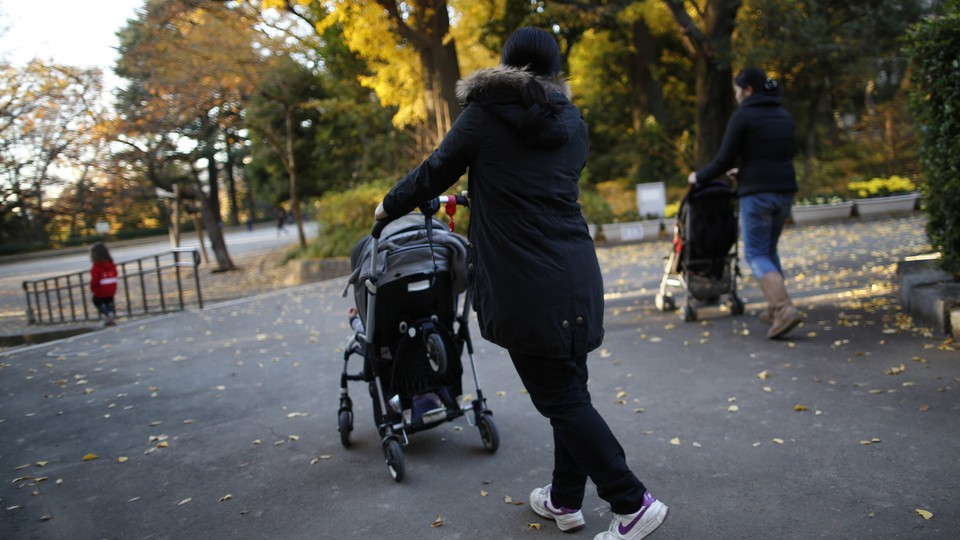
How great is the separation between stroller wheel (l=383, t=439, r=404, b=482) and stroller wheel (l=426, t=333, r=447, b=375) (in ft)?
1.47

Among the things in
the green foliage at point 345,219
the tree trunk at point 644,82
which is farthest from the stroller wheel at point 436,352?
the tree trunk at point 644,82

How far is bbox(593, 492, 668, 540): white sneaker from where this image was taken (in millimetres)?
2910

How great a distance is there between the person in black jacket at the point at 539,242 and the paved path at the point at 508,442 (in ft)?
1.72

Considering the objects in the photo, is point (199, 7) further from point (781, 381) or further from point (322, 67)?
point (781, 381)

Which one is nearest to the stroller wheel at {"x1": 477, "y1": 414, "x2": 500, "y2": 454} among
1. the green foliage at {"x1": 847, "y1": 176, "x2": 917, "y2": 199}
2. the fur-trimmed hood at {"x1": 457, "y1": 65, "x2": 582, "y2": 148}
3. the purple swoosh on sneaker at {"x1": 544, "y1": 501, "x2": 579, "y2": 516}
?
the purple swoosh on sneaker at {"x1": 544, "y1": 501, "x2": 579, "y2": 516}

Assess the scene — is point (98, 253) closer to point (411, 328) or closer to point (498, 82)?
point (411, 328)

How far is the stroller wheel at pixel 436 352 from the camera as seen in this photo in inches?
153

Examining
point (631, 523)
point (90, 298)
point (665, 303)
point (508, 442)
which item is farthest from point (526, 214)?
point (90, 298)

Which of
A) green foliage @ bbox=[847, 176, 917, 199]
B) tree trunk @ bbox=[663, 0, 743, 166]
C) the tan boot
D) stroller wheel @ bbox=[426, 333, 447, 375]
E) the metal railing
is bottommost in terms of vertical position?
the metal railing

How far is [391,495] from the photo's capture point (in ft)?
12.3

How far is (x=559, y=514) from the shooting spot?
3.19m

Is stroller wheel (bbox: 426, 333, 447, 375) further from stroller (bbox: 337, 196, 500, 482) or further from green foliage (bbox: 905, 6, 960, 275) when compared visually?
green foliage (bbox: 905, 6, 960, 275)

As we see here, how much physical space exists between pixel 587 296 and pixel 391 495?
5.19 feet

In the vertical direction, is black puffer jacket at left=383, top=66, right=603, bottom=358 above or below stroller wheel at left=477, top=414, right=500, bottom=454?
above
